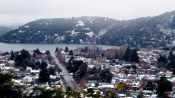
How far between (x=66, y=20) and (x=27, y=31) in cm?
1889

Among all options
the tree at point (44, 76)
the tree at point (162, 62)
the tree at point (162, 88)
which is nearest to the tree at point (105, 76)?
the tree at point (44, 76)

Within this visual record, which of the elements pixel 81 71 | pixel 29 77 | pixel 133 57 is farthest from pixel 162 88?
pixel 133 57

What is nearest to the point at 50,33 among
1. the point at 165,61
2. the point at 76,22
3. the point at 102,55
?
the point at 76,22

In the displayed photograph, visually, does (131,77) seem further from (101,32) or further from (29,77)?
(101,32)

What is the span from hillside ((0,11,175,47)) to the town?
Answer: 41.7m

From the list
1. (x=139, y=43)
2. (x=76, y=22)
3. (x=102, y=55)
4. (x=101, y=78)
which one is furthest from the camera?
(x=76, y=22)

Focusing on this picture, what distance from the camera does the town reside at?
28828 mm

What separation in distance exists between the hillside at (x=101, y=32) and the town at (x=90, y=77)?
41662 mm

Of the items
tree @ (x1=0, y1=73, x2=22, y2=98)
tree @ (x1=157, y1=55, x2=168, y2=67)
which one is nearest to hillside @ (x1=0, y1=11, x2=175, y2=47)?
tree @ (x1=157, y1=55, x2=168, y2=67)

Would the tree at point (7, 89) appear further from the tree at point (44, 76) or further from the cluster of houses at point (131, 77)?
the tree at point (44, 76)

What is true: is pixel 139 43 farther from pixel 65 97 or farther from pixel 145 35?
pixel 65 97

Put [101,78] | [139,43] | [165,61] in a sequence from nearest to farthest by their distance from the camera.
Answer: [101,78], [165,61], [139,43]

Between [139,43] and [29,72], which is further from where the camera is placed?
[139,43]

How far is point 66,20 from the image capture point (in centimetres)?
16438
